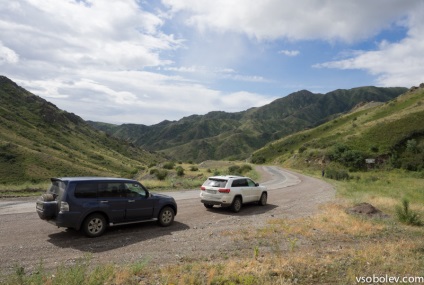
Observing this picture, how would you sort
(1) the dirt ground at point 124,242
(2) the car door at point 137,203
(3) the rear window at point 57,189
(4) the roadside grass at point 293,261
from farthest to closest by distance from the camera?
(2) the car door at point 137,203 → (3) the rear window at point 57,189 → (1) the dirt ground at point 124,242 → (4) the roadside grass at point 293,261

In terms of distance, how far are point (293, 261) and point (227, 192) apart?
817 cm

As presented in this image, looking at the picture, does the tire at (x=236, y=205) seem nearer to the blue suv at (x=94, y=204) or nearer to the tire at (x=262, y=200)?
the tire at (x=262, y=200)

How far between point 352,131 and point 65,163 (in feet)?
242

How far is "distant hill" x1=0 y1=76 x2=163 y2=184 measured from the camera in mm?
69562

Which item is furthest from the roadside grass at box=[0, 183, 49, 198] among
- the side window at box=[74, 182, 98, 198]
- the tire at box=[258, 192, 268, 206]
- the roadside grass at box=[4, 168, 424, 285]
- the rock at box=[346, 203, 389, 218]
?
the rock at box=[346, 203, 389, 218]

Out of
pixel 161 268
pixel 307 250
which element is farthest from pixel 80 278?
pixel 307 250

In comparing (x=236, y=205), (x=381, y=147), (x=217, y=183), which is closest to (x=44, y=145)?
(x=381, y=147)

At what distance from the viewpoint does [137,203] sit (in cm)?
1168

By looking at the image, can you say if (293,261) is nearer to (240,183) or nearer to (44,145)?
(240,183)

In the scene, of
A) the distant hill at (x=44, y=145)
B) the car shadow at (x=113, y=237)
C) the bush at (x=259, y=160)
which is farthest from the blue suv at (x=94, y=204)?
the bush at (x=259, y=160)

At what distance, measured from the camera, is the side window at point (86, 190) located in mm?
10148

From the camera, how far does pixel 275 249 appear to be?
9820 millimetres

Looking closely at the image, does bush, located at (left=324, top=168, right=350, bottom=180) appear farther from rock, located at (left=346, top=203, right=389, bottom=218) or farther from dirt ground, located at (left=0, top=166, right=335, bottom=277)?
dirt ground, located at (left=0, top=166, right=335, bottom=277)

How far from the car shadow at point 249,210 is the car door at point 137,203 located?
5.33m
